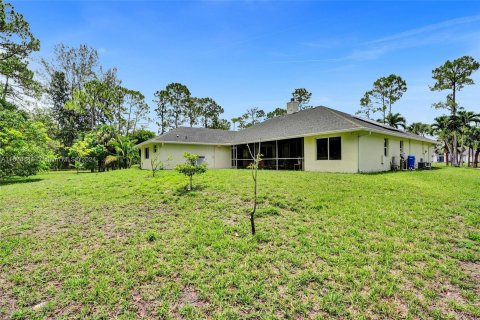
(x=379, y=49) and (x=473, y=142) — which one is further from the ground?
(x=379, y=49)

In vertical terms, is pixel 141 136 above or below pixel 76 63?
below

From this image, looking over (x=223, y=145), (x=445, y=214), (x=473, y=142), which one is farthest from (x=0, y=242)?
(x=473, y=142)

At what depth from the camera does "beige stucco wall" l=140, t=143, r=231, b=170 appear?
63.5 feet

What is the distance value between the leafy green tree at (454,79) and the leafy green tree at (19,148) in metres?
42.5

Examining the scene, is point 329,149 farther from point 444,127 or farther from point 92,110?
point 92,110

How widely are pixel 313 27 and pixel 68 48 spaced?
35.8 m

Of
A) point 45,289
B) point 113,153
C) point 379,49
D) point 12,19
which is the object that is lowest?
point 45,289

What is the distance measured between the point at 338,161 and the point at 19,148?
1907 centimetres

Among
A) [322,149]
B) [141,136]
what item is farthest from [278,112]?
[322,149]

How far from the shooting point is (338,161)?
1372 cm

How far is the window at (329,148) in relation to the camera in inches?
543

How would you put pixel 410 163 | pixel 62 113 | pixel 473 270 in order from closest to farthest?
pixel 473 270, pixel 410 163, pixel 62 113

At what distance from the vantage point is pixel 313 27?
10.0 m

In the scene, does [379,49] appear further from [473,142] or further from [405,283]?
[473,142]
